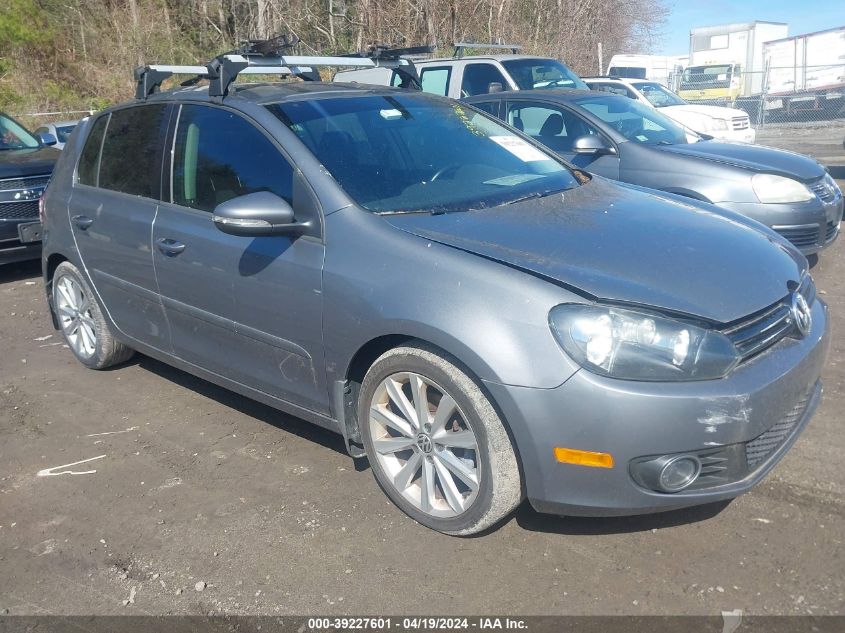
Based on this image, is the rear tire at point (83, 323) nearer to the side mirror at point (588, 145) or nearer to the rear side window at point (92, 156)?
the rear side window at point (92, 156)

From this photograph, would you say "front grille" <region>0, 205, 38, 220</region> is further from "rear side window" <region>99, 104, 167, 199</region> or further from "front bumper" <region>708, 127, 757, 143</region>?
"front bumper" <region>708, 127, 757, 143</region>

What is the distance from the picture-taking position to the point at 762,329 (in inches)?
115

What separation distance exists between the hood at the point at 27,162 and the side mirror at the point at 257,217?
4752mm

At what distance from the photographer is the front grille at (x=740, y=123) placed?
15222mm

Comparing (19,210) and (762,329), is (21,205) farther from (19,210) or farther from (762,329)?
(762,329)

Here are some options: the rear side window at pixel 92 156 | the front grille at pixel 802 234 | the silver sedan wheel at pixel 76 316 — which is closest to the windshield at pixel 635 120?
the front grille at pixel 802 234

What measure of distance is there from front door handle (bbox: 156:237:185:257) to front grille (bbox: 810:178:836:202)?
491 cm

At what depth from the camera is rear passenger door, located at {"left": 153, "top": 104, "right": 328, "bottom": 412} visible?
3.44 meters

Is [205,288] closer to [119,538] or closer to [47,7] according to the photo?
[119,538]

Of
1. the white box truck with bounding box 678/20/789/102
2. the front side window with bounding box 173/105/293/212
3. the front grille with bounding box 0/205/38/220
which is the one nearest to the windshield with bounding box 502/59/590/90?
the front grille with bounding box 0/205/38/220

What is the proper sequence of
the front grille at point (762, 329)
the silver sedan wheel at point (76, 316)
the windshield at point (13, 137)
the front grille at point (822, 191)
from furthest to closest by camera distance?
the windshield at point (13, 137) → the front grille at point (822, 191) → the silver sedan wheel at point (76, 316) → the front grille at point (762, 329)

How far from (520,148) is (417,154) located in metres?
0.75

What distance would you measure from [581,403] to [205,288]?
200 cm

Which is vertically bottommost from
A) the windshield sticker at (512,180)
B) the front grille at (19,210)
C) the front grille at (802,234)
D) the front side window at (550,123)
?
the front grille at (802,234)
